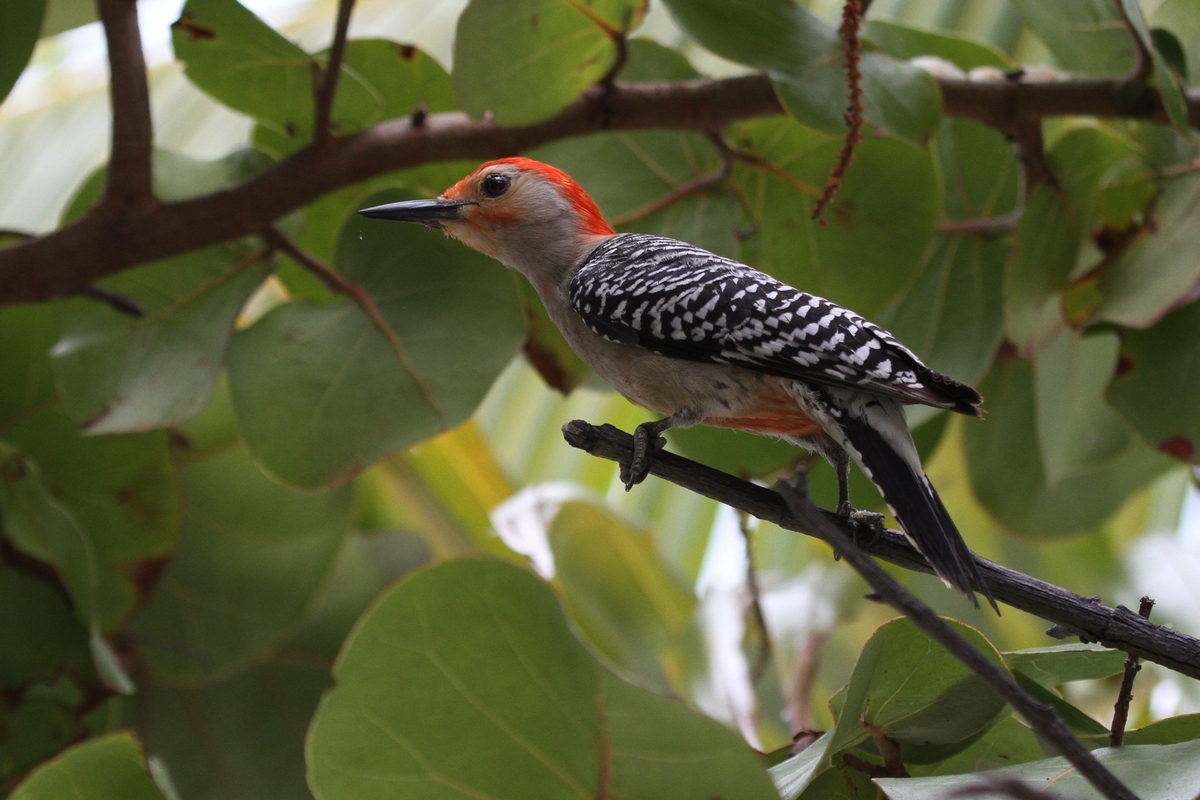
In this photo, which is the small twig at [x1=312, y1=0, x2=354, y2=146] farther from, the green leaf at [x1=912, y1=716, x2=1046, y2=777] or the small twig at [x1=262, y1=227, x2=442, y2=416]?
the green leaf at [x1=912, y1=716, x2=1046, y2=777]

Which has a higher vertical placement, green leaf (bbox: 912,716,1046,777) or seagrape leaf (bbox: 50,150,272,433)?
green leaf (bbox: 912,716,1046,777)

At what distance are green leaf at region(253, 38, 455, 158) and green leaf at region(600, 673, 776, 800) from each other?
98 centimetres

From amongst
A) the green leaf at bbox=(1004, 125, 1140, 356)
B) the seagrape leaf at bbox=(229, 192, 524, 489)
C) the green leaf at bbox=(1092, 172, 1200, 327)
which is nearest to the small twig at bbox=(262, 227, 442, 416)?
the seagrape leaf at bbox=(229, 192, 524, 489)

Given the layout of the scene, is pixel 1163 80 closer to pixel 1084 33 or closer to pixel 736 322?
pixel 1084 33

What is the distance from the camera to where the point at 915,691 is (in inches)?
32.9

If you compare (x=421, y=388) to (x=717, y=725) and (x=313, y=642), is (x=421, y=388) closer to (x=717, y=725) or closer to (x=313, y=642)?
(x=313, y=642)

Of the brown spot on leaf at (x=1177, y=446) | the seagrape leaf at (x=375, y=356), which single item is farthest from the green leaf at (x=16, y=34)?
the brown spot on leaf at (x=1177, y=446)

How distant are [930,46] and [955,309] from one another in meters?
0.40

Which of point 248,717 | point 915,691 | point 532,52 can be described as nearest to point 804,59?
point 532,52

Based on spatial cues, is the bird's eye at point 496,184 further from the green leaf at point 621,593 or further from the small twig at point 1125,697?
the small twig at point 1125,697

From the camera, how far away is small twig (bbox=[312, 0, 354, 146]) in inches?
47.6

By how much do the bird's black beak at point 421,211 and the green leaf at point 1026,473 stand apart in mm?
954

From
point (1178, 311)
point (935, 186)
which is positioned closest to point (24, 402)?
point (935, 186)

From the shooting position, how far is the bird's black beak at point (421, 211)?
1.28 metres
